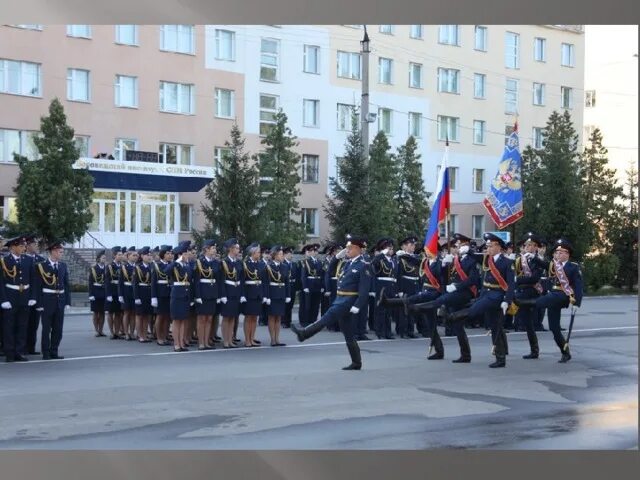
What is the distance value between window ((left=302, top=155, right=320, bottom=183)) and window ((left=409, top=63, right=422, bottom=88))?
25.9 ft

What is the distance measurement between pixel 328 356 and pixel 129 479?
8.49 meters

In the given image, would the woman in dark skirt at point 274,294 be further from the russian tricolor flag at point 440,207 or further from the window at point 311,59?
the window at point 311,59

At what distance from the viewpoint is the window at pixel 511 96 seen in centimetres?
5897

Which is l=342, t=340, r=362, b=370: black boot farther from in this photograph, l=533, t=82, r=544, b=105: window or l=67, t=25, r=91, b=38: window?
l=533, t=82, r=544, b=105: window

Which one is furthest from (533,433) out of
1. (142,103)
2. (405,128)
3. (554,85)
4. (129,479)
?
(554,85)

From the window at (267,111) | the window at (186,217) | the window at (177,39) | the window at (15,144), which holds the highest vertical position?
the window at (177,39)

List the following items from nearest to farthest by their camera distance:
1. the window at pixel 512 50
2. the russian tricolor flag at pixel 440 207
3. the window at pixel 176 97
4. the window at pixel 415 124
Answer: the russian tricolor flag at pixel 440 207, the window at pixel 176 97, the window at pixel 415 124, the window at pixel 512 50

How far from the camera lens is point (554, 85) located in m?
61.6

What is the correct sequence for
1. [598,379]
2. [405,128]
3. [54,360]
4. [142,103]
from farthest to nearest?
[405,128]
[142,103]
[54,360]
[598,379]

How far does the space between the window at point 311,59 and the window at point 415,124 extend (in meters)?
7.34

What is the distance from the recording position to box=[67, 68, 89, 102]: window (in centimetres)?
4194

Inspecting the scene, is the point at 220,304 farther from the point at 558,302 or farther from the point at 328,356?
the point at 558,302

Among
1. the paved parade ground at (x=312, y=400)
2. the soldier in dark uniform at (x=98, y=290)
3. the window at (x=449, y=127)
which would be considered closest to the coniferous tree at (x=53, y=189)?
the soldier in dark uniform at (x=98, y=290)
